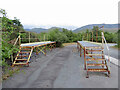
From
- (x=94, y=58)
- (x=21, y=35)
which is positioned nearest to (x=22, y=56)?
(x=21, y=35)

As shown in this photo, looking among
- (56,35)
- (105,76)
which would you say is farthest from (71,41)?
(105,76)

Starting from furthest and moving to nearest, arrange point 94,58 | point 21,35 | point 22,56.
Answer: point 21,35 < point 22,56 < point 94,58

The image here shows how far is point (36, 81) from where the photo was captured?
10.6 feet

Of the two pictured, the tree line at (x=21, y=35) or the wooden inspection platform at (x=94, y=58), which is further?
the wooden inspection platform at (x=94, y=58)

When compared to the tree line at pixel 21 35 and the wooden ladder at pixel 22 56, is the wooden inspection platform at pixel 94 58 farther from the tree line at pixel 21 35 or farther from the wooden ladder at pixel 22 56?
the wooden ladder at pixel 22 56

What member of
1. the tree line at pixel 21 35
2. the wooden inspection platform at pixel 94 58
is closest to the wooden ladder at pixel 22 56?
the tree line at pixel 21 35

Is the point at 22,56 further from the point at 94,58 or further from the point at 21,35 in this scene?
the point at 94,58

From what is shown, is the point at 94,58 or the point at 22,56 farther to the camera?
the point at 22,56

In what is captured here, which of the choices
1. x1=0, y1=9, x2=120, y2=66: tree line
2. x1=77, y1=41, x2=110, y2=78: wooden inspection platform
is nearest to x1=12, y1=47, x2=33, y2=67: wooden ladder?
x1=0, y1=9, x2=120, y2=66: tree line

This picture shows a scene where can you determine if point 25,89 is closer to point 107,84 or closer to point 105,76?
point 107,84

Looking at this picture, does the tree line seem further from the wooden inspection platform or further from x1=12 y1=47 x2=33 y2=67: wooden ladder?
the wooden inspection platform

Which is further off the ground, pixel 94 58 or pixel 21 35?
pixel 21 35

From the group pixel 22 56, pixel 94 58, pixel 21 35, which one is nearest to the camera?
pixel 94 58

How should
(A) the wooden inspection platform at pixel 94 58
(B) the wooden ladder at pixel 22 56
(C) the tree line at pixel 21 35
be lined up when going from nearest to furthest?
(C) the tree line at pixel 21 35 < (A) the wooden inspection platform at pixel 94 58 < (B) the wooden ladder at pixel 22 56
